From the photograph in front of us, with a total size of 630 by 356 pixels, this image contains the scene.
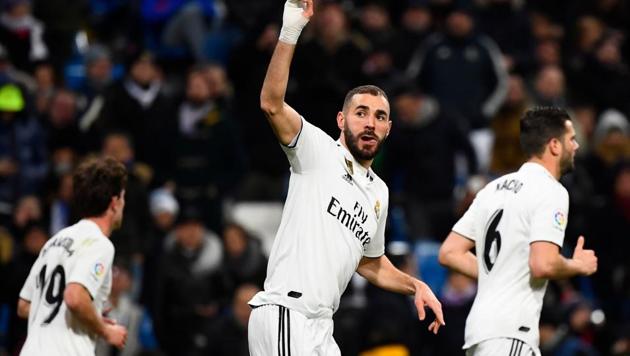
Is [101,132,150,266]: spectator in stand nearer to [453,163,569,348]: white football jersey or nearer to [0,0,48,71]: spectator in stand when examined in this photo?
[0,0,48,71]: spectator in stand

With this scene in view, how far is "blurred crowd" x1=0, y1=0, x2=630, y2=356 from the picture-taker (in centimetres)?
1405

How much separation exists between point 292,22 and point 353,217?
1257 mm

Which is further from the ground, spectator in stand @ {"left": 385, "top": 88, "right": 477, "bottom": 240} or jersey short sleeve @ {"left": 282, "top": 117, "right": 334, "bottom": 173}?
spectator in stand @ {"left": 385, "top": 88, "right": 477, "bottom": 240}

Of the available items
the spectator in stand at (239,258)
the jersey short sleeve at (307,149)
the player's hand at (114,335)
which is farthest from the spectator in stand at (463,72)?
the jersey short sleeve at (307,149)

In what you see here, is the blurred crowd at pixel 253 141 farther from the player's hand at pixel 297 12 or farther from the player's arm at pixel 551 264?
the player's hand at pixel 297 12

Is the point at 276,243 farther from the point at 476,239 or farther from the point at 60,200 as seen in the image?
the point at 60,200

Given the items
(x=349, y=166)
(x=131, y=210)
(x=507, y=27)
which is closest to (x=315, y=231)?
(x=349, y=166)

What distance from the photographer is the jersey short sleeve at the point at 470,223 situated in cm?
887

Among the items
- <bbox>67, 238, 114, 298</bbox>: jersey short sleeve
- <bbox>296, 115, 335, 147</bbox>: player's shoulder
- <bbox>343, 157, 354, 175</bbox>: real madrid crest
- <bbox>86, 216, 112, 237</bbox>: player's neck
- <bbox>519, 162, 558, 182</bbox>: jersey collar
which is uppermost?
<bbox>519, 162, 558, 182</bbox>: jersey collar

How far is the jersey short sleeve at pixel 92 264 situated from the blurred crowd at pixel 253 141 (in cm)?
451

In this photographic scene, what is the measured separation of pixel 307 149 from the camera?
800cm

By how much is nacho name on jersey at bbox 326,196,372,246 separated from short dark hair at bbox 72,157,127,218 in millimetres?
1672

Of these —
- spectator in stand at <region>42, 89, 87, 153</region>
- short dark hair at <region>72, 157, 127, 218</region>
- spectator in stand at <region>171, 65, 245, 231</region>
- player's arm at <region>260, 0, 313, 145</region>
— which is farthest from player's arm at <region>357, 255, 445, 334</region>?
spectator in stand at <region>42, 89, 87, 153</region>

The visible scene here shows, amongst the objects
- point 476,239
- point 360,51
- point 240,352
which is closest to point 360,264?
point 476,239
